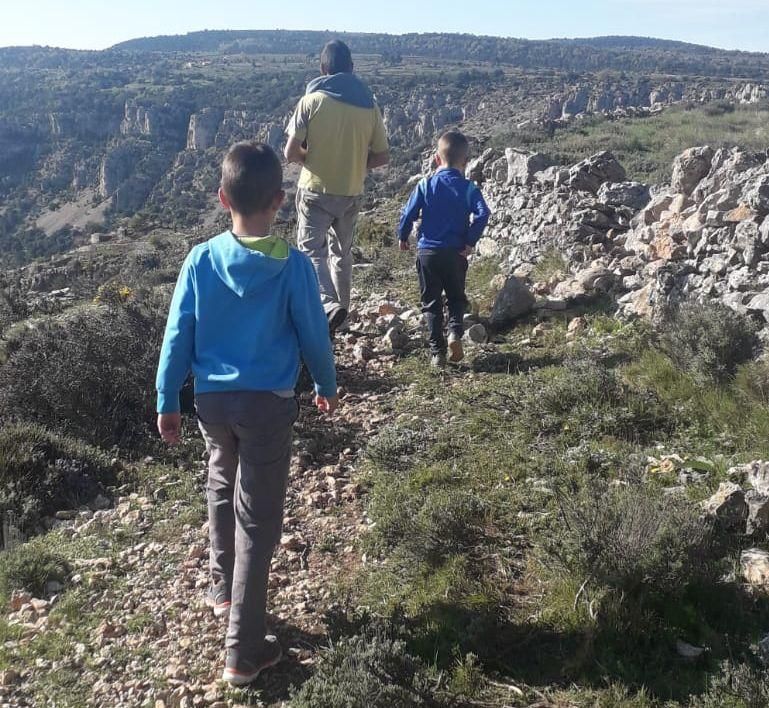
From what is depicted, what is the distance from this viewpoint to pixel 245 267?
7.20 feet

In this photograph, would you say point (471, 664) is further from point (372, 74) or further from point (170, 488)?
point (372, 74)

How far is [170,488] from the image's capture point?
13.1 ft

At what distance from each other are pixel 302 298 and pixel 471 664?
55.8 inches

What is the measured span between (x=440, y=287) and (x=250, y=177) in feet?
10.4

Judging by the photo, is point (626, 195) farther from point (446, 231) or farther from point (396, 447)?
point (396, 447)

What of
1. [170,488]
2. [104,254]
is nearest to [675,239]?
[170,488]

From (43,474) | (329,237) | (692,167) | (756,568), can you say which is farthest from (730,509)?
(692,167)

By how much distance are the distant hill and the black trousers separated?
89805 millimetres

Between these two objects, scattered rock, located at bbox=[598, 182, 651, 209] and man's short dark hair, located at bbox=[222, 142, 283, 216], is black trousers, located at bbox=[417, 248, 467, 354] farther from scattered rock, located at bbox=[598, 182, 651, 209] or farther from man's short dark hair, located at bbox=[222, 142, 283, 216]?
scattered rock, located at bbox=[598, 182, 651, 209]

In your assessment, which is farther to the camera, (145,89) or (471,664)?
(145,89)

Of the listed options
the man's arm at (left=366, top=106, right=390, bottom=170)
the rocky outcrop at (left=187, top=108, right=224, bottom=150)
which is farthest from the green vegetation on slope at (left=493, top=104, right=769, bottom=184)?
the rocky outcrop at (left=187, top=108, right=224, bottom=150)

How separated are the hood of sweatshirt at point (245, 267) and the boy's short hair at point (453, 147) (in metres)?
3.10

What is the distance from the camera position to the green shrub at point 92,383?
498cm

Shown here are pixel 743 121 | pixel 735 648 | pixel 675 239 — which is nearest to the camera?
pixel 735 648
